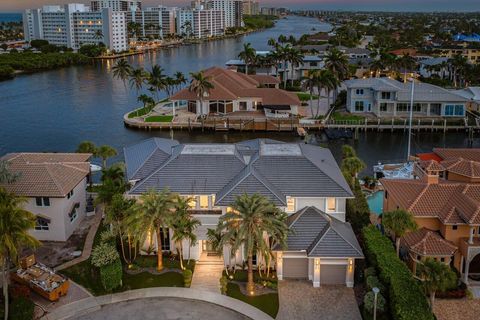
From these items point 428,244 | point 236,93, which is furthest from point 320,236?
point 236,93

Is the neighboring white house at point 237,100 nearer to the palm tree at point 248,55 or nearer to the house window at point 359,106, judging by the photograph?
the house window at point 359,106

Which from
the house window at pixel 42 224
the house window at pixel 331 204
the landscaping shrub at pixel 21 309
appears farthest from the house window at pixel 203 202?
the landscaping shrub at pixel 21 309

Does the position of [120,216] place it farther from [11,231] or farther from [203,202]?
[11,231]

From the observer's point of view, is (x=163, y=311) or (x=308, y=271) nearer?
(x=163, y=311)

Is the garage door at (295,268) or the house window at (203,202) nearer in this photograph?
the garage door at (295,268)

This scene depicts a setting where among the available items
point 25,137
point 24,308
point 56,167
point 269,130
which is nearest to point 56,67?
point 25,137

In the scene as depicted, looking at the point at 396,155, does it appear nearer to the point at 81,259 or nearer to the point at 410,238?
the point at 410,238
